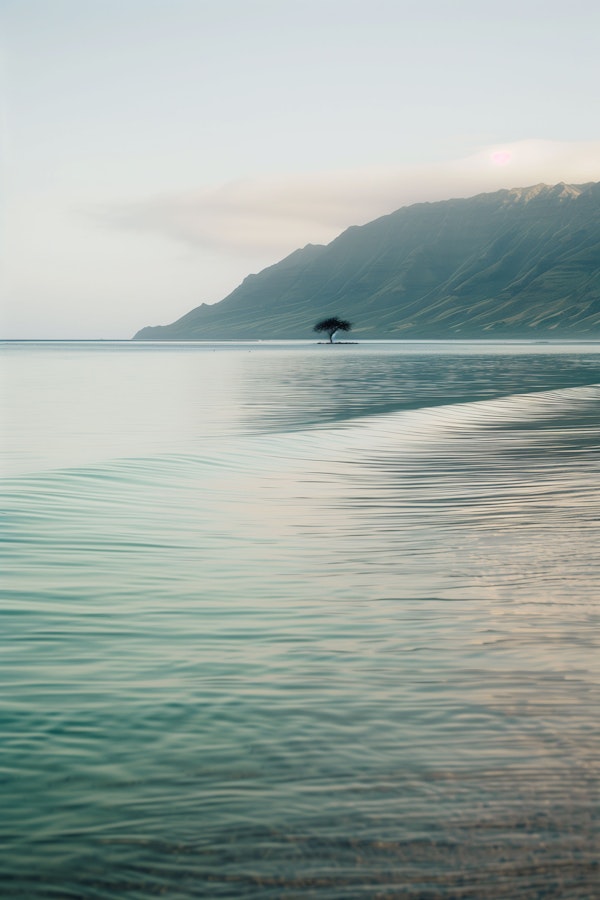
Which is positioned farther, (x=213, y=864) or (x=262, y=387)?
(x=262, y=387)

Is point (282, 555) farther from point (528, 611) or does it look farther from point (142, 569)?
point (528, 611)

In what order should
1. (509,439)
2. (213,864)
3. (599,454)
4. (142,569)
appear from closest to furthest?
1. (213,864)
2. (142,569)
3. (599,454)
4. (509,439)

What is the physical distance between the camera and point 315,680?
9445 mm

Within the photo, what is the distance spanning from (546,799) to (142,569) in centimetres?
882

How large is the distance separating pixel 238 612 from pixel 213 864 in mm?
6063

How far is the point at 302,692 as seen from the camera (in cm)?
912

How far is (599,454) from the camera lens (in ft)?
94.0

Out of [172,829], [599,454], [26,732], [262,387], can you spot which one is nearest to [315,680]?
[26,732]

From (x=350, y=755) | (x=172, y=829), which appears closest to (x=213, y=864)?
(x=172, y=829)

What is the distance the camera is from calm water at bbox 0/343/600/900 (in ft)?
20.0

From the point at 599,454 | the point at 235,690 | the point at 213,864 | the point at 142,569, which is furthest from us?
the point at 599,454

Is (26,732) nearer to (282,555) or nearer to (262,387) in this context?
(282,555)

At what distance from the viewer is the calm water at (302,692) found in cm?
611

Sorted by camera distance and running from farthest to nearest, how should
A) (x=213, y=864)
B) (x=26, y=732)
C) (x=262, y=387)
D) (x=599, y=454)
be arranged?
(x=262, y=387) → (x=599, y=454) → (x=26, y=732) → (x=213, y=864)
